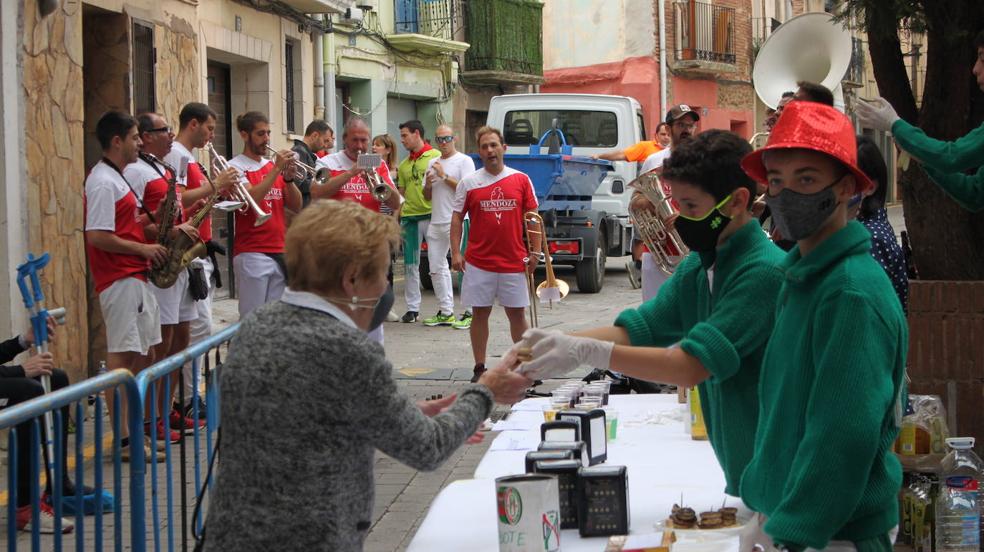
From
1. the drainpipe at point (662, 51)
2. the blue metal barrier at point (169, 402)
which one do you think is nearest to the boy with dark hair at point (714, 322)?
the blue metal barrier at point (169, 402)

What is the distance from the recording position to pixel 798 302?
276 cm

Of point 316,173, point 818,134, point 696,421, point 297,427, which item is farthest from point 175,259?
point 818,134

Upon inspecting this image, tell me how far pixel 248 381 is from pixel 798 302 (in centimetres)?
119

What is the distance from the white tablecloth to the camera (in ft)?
12.3

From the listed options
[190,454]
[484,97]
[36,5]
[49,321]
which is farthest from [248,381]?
[484,97]

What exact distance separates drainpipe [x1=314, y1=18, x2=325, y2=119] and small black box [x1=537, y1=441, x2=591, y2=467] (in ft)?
48.0

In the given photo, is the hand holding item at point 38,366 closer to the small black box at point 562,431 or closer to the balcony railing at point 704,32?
the small black box at point 562,431

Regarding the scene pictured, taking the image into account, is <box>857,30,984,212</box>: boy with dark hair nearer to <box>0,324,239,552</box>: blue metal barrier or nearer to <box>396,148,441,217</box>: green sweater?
<box>0,324,239,552</box>: blue metal barrier

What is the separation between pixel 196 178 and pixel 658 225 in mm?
3066

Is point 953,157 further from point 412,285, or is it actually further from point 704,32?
point 704,32

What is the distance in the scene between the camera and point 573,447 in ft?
13.6

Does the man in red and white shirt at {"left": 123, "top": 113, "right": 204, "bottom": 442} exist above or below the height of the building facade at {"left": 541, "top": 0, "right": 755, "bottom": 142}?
below

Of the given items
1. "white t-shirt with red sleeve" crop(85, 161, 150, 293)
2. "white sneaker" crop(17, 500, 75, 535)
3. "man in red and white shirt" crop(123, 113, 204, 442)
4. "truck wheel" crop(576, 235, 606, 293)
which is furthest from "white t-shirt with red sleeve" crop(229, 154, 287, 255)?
"truck wheel" crop(576, 235, 606, 293)

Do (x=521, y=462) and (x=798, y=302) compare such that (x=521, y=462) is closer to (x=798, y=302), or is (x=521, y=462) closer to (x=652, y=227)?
(x=798, y=302)
